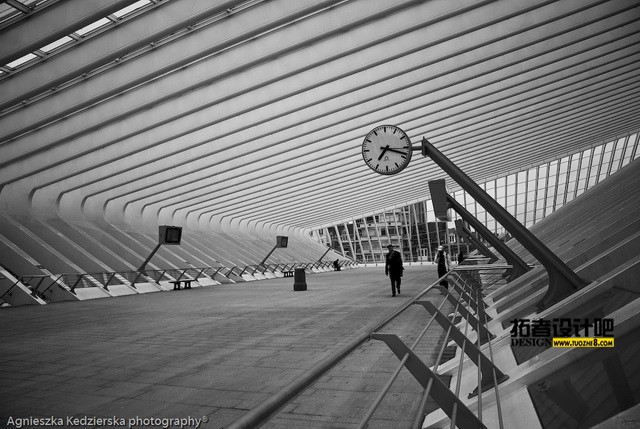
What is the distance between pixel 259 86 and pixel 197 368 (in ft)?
41.2

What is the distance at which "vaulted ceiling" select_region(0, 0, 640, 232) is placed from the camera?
1222 cm

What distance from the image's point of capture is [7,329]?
860cm

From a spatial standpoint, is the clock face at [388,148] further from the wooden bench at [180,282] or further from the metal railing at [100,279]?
the wooden bench at [180,282]

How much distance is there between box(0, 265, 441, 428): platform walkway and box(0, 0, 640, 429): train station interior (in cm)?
4

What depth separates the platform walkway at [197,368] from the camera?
3635mm

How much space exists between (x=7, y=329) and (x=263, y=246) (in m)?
33.3

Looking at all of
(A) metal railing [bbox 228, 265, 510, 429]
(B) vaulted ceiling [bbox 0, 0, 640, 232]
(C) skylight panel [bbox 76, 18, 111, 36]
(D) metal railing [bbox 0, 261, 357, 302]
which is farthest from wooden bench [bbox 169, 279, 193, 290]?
(A) metal railing [bbox 228, 265, 510, 429]

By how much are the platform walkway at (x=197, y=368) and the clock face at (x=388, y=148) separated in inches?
91.4

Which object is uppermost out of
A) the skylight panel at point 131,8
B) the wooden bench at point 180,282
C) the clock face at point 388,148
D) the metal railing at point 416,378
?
the skylight panel at point 131,8

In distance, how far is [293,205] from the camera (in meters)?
39.3

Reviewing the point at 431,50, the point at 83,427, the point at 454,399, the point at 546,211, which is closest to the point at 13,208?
the point at 431,50

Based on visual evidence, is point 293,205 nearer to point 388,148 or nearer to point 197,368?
point 388,148

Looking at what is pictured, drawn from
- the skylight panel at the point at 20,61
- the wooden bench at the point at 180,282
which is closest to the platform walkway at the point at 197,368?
the skylight panel at the point at 20,61

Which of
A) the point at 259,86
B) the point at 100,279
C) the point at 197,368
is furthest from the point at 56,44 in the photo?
the point at 197,368
